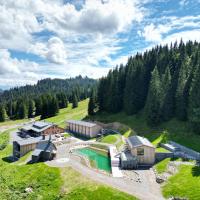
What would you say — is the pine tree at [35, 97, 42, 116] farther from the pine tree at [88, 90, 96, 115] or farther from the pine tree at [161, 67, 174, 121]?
the pine tree at [161, 67, 174, 121]

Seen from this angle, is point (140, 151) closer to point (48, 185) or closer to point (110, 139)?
point (48, 185)

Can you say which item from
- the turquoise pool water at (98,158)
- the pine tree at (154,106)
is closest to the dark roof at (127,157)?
the turquoise pool water at (98,158)

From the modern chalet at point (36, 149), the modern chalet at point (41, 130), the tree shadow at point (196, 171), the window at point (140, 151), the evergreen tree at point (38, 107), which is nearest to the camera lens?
the tree shadow at point (196, 171)

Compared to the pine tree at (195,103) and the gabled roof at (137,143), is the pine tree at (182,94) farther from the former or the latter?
the gabled roof at (137,143)

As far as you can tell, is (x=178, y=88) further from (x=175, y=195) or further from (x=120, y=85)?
(x=175, y=195)

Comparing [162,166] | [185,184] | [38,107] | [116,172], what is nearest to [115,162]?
Answer: [116,172]

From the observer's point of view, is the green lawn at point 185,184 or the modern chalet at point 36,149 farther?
the modern chalet at point 36,149

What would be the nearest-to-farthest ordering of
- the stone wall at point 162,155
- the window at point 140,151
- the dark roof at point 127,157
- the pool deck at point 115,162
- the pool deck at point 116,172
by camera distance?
the pool deck at point 116,172
the pool deck at point 115,162
the dark roof at point 127,157
the window at point 140,151
the stone wall at point 162,155
